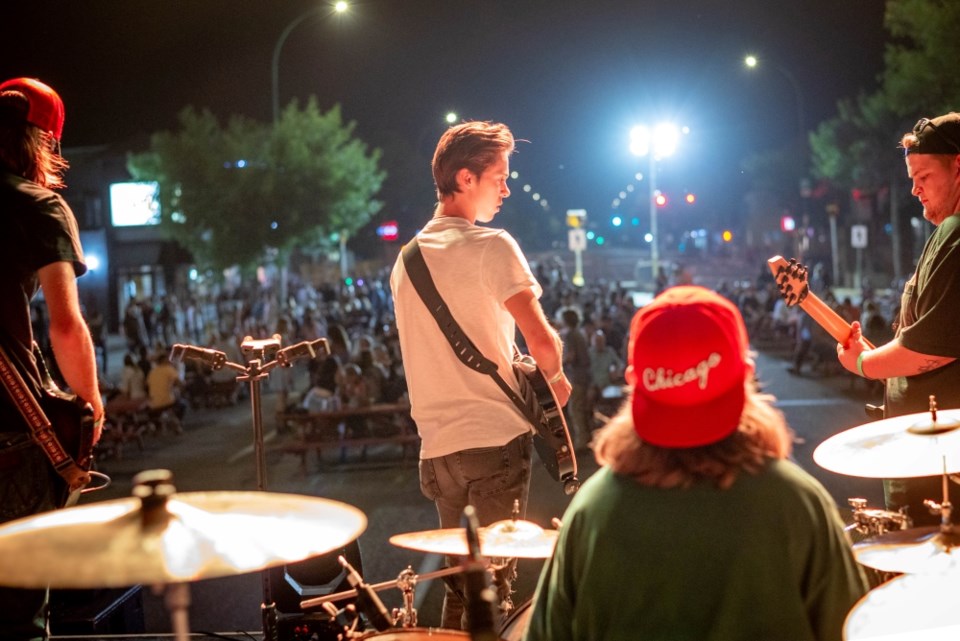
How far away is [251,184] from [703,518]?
32.7 m

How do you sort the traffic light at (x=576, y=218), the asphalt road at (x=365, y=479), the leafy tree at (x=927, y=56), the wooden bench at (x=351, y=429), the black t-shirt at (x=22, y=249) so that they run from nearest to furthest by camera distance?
the black t-shirt at (x=22, y=249) < the asphalt road at (x=365, y=479) < the wooden bench at (x=351, y=429) < the leafy tree at (x=927, y=56) < the traffic light at (x=576, y=218)

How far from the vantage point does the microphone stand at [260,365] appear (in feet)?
14.8

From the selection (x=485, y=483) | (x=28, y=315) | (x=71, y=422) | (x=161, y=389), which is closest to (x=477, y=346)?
(x=485, y=483)

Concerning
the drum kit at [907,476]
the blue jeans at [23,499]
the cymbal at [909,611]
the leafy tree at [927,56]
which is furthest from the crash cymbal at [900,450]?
the leafy tree at [927,56]

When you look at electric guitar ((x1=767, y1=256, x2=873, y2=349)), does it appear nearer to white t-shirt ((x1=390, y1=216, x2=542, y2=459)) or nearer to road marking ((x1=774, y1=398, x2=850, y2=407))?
white t-shirt ((x1=390, y1=216, x2=542, y2=459))

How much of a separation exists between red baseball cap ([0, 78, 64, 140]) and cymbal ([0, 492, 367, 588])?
1.88 meters

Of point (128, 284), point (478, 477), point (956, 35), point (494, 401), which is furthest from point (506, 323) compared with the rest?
point (128, 284)

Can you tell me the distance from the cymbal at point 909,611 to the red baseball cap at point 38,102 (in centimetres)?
310

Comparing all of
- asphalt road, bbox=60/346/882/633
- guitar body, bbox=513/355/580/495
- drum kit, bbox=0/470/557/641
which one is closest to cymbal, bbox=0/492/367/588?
drum kit, bbox=0/470/557/641

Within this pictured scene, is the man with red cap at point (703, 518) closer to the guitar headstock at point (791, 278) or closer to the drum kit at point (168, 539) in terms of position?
the drum kit at point (168, 539)

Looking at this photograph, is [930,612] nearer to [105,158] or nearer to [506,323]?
[506,323]

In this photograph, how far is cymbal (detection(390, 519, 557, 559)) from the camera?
10.6 ft

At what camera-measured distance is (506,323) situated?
154 inches

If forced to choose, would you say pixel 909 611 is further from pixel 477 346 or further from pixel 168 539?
pixel 477 346
